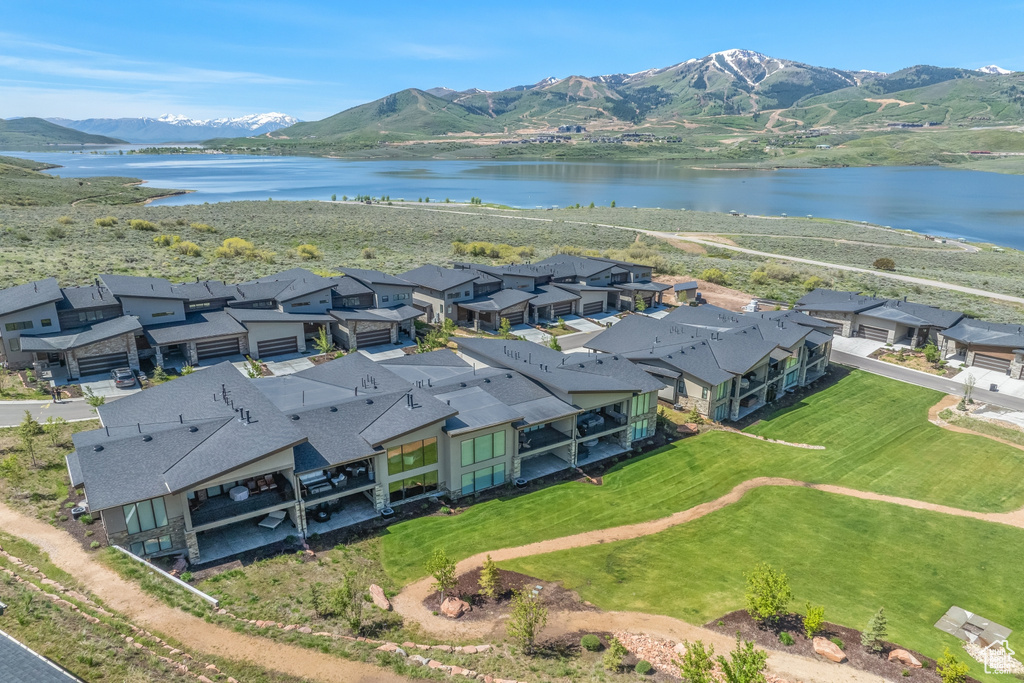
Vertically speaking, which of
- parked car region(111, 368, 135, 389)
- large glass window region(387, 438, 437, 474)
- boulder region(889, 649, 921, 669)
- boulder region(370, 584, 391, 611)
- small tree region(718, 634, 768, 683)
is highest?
small tree region(718, 634, 768, 683)

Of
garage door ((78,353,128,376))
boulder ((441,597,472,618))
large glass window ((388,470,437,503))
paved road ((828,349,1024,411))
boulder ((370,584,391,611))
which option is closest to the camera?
boulder ((441,597,472,618))

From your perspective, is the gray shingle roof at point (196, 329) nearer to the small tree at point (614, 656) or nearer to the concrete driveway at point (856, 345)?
the small tree at point (614, 656)

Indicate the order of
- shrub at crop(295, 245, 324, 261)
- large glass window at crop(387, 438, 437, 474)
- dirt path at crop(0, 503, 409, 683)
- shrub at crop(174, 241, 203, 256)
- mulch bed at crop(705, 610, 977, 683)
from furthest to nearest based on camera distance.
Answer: shrub at crop(295, 245, 324, 261), shrub at crop(174, 241, 203, 256), large glass window at crop(387, 438, 437, 474), mulch bed at crop(705, 610, 977, 683), dirt path at crop(0, 503, 409, 683)

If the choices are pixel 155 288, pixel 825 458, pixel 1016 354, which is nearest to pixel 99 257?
pixel 155 288

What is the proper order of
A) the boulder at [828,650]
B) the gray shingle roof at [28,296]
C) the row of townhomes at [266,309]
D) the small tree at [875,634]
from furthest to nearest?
the row of townhomes at [266,309], the gray shingle roof at [28,296], the small tree at [875,634], the boulder at [828,650]

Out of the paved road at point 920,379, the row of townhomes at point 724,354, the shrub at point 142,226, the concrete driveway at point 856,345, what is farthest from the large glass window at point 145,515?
the shrub at point 142,226

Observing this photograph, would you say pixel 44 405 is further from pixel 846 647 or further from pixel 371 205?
pixel 371 205

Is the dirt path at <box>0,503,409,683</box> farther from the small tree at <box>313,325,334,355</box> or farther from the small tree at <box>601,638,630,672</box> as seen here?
the small tree at <box>313,325,334,355</box>

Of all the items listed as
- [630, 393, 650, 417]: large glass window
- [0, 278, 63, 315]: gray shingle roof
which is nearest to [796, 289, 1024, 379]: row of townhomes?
[630, 393, 650, 417]: large glass window
